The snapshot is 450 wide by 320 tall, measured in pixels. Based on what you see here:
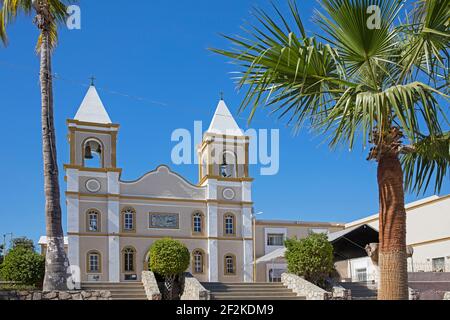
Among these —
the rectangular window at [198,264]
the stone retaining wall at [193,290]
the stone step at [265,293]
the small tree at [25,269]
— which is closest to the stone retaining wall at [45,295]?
the small tree at [25,269]

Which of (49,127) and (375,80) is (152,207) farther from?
(375,80)

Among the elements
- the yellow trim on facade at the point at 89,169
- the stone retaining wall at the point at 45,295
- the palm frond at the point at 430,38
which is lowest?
the stone retaining wall at the point at 45,295

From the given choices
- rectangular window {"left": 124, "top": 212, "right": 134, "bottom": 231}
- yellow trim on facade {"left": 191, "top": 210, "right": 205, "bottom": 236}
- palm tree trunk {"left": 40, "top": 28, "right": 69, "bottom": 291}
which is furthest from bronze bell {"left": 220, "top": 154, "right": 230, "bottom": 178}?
palm tree trunk {"left": 40, "top": 28, "right": 69, "bottom": 291}

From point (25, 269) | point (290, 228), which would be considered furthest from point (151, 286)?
point (290, 228)

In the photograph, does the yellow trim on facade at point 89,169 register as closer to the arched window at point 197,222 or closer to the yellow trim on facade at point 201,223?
the yellow trim on facade at point 201,223

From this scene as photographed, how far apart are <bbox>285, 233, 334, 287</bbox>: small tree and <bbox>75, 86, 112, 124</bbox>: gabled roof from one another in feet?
61.4

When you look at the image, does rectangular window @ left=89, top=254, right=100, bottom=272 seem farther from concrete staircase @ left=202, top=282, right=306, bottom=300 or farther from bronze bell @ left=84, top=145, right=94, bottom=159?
concrete staircase @ left=202, top=282, right=306, bottom=300

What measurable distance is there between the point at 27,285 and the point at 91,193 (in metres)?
17.3

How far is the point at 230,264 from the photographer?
3553 centimetres

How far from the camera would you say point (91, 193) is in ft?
109

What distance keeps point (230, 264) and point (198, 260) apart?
2043 mm

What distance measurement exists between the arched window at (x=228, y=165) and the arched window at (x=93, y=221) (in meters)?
8.38

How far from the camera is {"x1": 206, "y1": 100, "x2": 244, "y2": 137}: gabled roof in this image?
1447 inches

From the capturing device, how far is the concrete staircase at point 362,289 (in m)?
19.2
